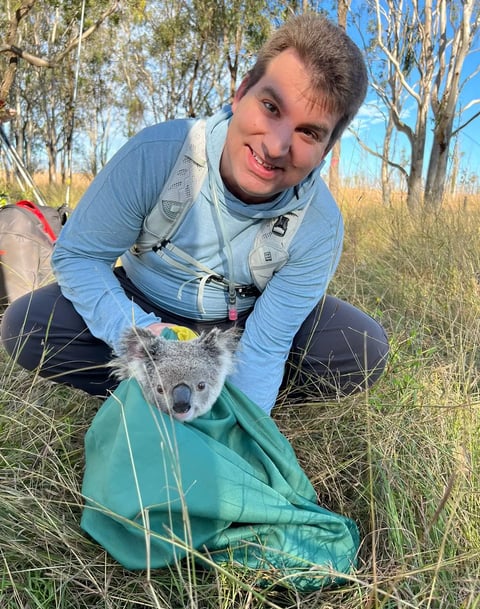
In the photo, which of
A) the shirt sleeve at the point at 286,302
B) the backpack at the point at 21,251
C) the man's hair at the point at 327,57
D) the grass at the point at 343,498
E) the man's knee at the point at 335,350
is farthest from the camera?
the backpack at the point at 21,251

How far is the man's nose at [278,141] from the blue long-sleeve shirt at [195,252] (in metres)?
0.21

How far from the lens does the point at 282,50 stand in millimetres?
1249

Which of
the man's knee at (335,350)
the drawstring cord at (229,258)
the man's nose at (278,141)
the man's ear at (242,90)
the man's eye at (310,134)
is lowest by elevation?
the man's knee at (335,350)

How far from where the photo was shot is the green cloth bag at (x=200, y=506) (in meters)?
0.93

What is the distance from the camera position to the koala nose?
1022 millimetres

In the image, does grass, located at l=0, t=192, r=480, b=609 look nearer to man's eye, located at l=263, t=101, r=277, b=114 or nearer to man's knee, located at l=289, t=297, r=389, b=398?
man's knee, located at l=289, t=297, r=389, b=398

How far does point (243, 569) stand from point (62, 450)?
0.67 meters

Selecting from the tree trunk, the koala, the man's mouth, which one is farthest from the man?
the tree trunk

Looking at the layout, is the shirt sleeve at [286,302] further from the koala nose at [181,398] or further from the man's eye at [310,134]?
the koala nose at [181,398]

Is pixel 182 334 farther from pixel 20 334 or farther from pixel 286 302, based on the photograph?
pixel 20 334

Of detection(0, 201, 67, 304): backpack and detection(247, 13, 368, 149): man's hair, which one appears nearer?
detection(247, 13, 368, 149): man's hair

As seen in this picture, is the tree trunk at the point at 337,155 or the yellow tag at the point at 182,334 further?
the tree trunk at the point at 337,155

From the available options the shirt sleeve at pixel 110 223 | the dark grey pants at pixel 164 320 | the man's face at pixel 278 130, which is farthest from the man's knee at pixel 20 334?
the man's face at pixel 278 130

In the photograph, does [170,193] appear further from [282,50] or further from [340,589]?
[340,589]
